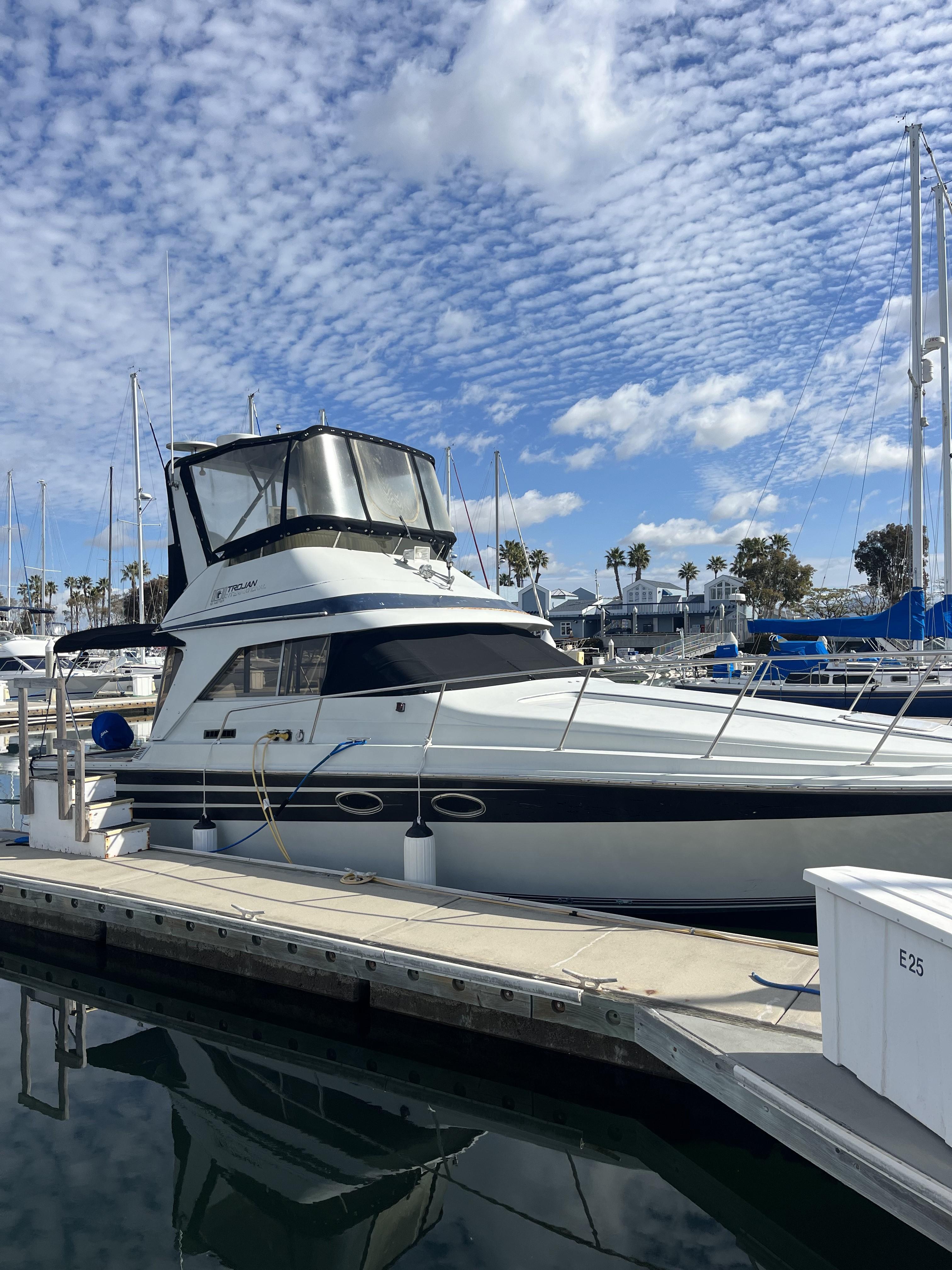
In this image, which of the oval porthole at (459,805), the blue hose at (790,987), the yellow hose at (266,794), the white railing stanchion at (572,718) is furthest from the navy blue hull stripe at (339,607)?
the blue hose at (790,987)

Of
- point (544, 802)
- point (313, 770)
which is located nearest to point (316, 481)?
point (313, 770)

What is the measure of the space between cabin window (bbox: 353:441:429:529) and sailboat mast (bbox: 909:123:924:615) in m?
12.0

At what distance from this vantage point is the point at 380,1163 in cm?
422

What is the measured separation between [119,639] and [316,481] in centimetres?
256

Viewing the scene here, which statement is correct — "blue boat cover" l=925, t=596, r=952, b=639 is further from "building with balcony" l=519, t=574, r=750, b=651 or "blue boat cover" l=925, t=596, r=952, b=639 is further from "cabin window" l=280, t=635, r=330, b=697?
"building with balcony" l=519, t=574, r=750, b=651

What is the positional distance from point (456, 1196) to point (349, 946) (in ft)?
5.00

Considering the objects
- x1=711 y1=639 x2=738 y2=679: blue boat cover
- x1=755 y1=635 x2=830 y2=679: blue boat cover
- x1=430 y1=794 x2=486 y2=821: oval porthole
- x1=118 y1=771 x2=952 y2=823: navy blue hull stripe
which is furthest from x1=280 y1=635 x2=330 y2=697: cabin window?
x1=755 y1=635 x2=830 y2=679: blue boat cover

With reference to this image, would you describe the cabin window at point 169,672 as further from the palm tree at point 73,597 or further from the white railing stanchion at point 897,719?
the palm tree at point 73,597

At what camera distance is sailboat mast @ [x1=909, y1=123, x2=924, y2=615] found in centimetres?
1662

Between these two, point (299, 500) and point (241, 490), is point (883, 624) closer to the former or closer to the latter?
point (299, 500)

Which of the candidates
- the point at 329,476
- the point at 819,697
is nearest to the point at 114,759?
the point at 329,476

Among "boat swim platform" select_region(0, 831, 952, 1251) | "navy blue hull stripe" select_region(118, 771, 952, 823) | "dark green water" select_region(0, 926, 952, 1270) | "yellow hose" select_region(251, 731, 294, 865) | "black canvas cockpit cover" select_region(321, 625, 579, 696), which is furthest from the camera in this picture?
"yellow hose" select_region(251, 731, 294, 865)

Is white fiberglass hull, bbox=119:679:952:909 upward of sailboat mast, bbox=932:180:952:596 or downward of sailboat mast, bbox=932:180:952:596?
downward

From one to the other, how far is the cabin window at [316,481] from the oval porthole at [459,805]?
2.93m
